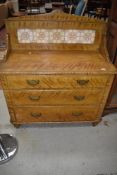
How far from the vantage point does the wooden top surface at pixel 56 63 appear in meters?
1.21

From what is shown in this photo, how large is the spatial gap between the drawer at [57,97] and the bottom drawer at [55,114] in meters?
0.09

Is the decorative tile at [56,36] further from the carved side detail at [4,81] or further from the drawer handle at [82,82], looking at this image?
the carved side detail at [4,81]

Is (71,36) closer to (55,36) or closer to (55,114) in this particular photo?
(55,36)

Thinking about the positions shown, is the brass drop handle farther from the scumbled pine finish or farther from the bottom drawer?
the bottom drawer

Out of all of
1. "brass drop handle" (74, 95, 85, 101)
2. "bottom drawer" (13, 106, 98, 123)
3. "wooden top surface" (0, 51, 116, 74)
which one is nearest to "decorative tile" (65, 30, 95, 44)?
"wooden top surface" (0, 51, 116, 74)

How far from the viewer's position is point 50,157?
1476 millimetres

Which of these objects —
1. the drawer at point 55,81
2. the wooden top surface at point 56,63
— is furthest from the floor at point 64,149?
the wooden top surface at point 56,63

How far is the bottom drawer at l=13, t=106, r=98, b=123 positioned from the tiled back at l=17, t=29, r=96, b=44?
699 mm

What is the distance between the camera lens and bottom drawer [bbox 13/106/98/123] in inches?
60.7

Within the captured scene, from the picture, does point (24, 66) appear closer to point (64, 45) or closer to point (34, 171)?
point (64, 45)

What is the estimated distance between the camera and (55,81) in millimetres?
1283

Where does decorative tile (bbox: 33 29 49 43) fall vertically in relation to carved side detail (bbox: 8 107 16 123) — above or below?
above

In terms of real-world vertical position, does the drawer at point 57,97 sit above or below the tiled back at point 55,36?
below

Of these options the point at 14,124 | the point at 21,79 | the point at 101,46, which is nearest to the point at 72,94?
the point at 21,79
